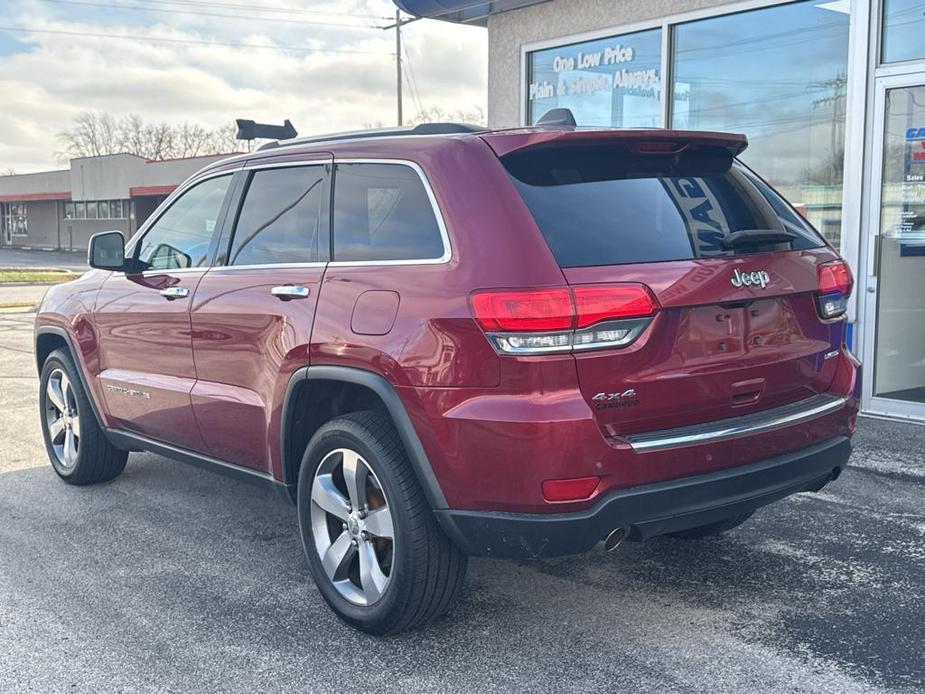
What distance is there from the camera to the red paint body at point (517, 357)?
10.2 feet

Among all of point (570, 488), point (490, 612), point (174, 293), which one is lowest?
point (490, 612)

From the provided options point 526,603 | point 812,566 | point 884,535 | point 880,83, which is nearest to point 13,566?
point 526,603

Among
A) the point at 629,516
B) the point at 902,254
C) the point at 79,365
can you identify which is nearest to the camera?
the point at 629,516

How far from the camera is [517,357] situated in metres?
3.10

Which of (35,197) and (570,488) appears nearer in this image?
(570,488)

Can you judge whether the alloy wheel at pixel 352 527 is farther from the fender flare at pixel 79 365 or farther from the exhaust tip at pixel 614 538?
the fender flare at pixel 79 365

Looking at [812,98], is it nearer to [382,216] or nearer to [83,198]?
[382,216]

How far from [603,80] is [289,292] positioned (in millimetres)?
6563

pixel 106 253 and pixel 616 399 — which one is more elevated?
pixel 106 253

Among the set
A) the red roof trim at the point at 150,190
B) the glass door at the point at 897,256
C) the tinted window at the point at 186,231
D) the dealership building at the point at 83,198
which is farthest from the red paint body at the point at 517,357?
the red roof trim at the point at 150,190

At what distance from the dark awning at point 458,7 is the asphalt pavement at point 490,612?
6.30 metres

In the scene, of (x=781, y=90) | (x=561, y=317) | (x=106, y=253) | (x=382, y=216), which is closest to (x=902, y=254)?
(x=781, y=90)

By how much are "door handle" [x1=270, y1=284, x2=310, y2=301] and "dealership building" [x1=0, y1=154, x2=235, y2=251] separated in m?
34.9

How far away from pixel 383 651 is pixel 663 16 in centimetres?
708
